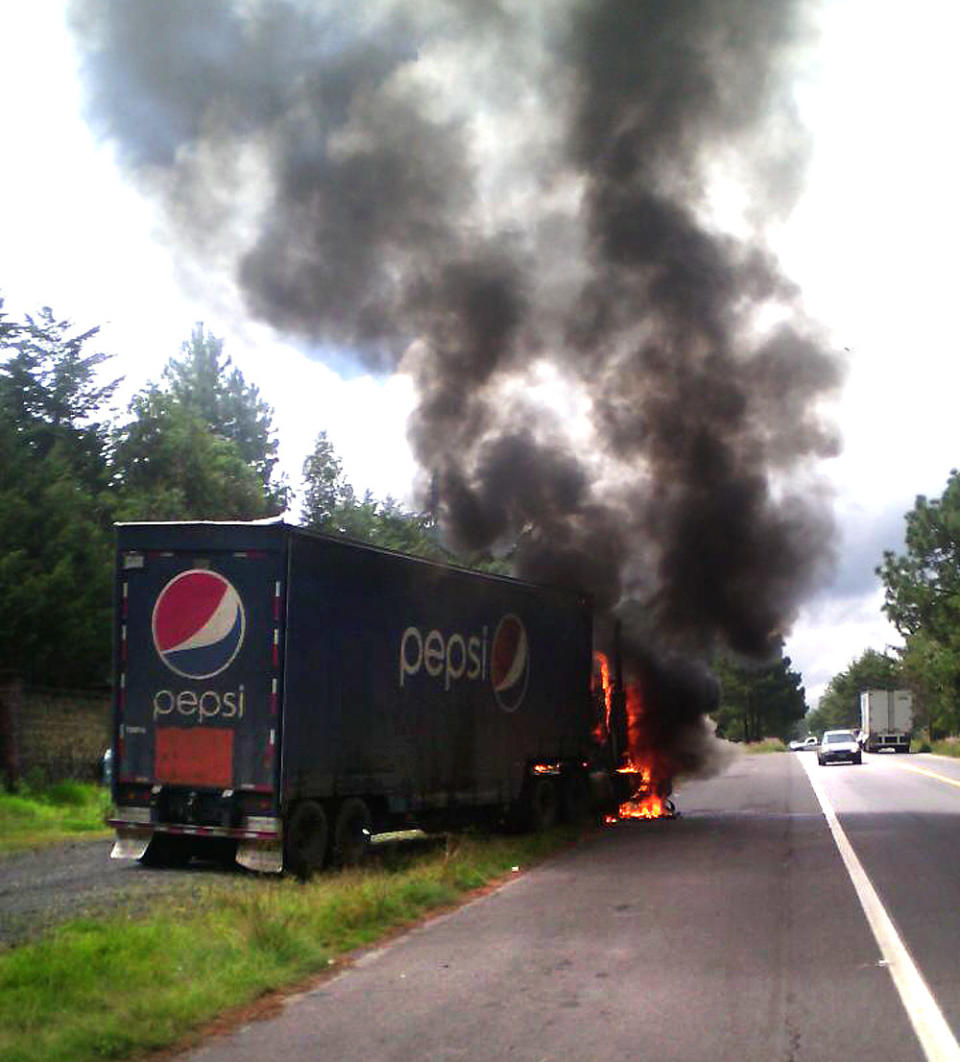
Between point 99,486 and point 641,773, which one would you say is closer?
point 641,773

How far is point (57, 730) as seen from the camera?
2280cm

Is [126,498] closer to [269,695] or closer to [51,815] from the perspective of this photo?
[51,815]

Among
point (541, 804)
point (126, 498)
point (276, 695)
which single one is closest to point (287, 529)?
point (276, 695)

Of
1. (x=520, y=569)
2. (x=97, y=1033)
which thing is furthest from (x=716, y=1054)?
(x=520, y=569)

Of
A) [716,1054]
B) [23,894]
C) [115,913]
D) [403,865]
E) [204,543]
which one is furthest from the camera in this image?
[403,865]

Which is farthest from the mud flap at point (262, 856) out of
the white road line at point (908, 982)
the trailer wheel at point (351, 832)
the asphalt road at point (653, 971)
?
the white road line at point (908, 982)

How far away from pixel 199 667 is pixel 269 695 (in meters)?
0.87

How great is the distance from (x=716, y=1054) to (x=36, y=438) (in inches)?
1231

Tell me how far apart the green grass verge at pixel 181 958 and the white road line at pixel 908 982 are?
3.54 m

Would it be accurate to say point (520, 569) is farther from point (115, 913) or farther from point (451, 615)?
point (115, 913)

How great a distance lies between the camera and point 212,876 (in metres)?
13.2

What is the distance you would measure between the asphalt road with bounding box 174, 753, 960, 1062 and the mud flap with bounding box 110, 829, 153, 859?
141 inches

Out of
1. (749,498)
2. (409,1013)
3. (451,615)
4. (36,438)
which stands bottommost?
(409,1013)

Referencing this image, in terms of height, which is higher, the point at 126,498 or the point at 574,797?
the point at 126,498
